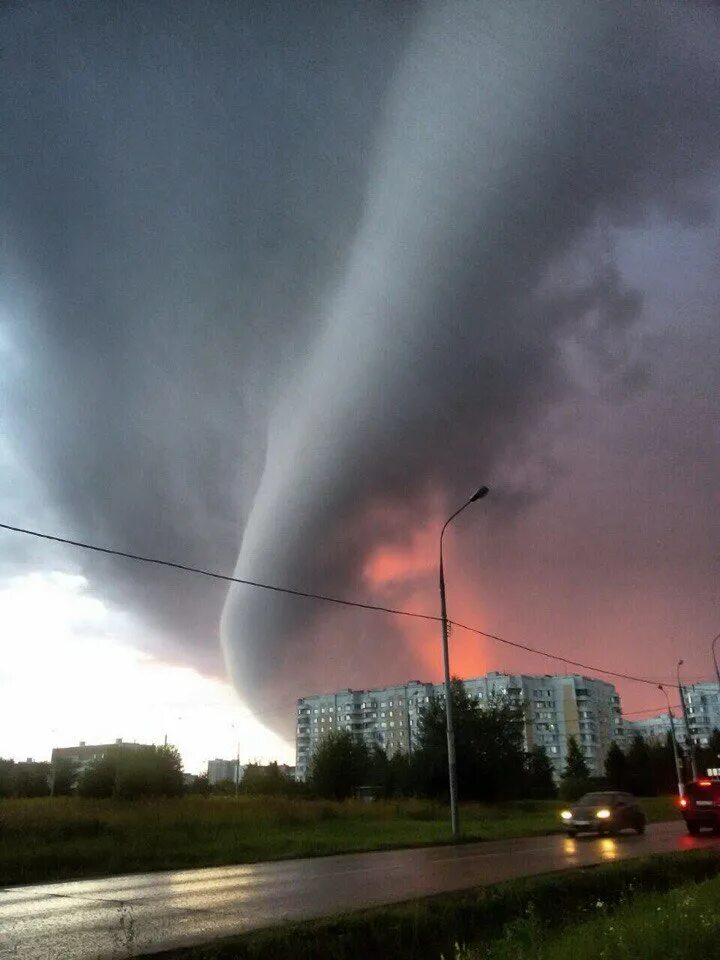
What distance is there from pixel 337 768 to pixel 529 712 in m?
89.6

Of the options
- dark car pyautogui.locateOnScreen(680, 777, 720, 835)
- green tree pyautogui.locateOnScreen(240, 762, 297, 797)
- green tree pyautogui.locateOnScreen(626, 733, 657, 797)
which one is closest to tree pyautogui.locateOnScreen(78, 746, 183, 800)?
green tree pyautogui.locateOnScreen(240, 762, 297, 797)

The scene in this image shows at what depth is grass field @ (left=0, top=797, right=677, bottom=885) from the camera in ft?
63.4

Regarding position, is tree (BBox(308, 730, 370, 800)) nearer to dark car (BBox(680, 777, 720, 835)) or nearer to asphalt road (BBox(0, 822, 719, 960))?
dark car (BBox(680, 777, 720, 835))

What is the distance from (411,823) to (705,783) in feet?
41.8

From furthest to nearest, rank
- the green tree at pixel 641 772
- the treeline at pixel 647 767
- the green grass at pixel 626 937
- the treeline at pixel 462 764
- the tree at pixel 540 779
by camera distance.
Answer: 1. the green tree at pixel 641 772
2. the treeline at pixel 647 767
3. the tree at pixel 540 779
4. the treeline at pixel 462 764
5. the green grass at pixel 626 937

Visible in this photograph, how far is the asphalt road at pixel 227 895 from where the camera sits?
29.9ft

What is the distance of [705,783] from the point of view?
26.8m

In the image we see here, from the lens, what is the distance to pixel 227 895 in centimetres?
1288

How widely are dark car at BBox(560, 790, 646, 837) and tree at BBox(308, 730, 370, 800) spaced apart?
112ft

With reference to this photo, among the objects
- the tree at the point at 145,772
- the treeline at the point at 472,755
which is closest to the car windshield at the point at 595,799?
the treeline at the point at 472,755

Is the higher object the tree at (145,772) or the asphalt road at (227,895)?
the tree at (145,772)

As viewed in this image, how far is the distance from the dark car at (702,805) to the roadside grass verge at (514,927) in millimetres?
17428

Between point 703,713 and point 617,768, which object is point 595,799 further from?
point 703,713

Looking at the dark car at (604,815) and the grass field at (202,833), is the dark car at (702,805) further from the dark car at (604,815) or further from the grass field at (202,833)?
the grass field at (202,833)
